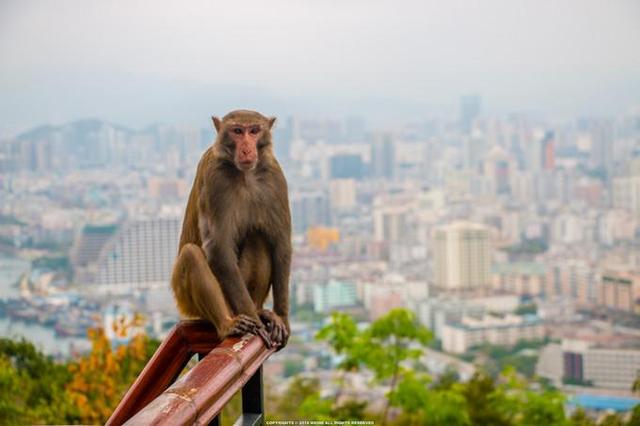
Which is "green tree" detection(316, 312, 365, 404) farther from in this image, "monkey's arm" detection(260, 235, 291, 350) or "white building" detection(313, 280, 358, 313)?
"white building" detection(313, 280, 358, 313)

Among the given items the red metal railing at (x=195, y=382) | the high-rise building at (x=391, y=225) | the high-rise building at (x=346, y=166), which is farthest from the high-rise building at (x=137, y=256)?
the red metal railing at (x=195, y=382)

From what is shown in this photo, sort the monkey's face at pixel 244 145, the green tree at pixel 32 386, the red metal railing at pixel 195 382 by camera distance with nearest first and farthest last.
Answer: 1. the red metal railing at pixel 195 382
2. the monkey's face at pixel 244 145
3. the green tree at pixel 32 386

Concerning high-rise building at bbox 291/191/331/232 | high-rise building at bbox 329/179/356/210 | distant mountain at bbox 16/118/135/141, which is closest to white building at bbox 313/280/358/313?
high-rise building at bbox 291/191/331/232

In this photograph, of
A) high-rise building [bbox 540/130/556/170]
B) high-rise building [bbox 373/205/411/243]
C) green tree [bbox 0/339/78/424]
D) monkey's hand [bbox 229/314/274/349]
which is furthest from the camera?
high-rise building [bbox 540/130/556/170]

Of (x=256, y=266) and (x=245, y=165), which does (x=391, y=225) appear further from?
(x=245, y=165)

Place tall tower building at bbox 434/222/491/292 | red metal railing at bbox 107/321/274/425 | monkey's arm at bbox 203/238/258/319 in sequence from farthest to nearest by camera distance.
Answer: tall tower building at bbox 434/222/491/292
monkey's arm at bbox 203/238/258/319
red metal railing at bbox 107/321/274/425

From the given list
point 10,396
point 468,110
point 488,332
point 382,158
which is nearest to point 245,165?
point 10,396

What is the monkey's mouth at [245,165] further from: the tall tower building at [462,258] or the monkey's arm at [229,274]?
the tall tower building at [462,258]
